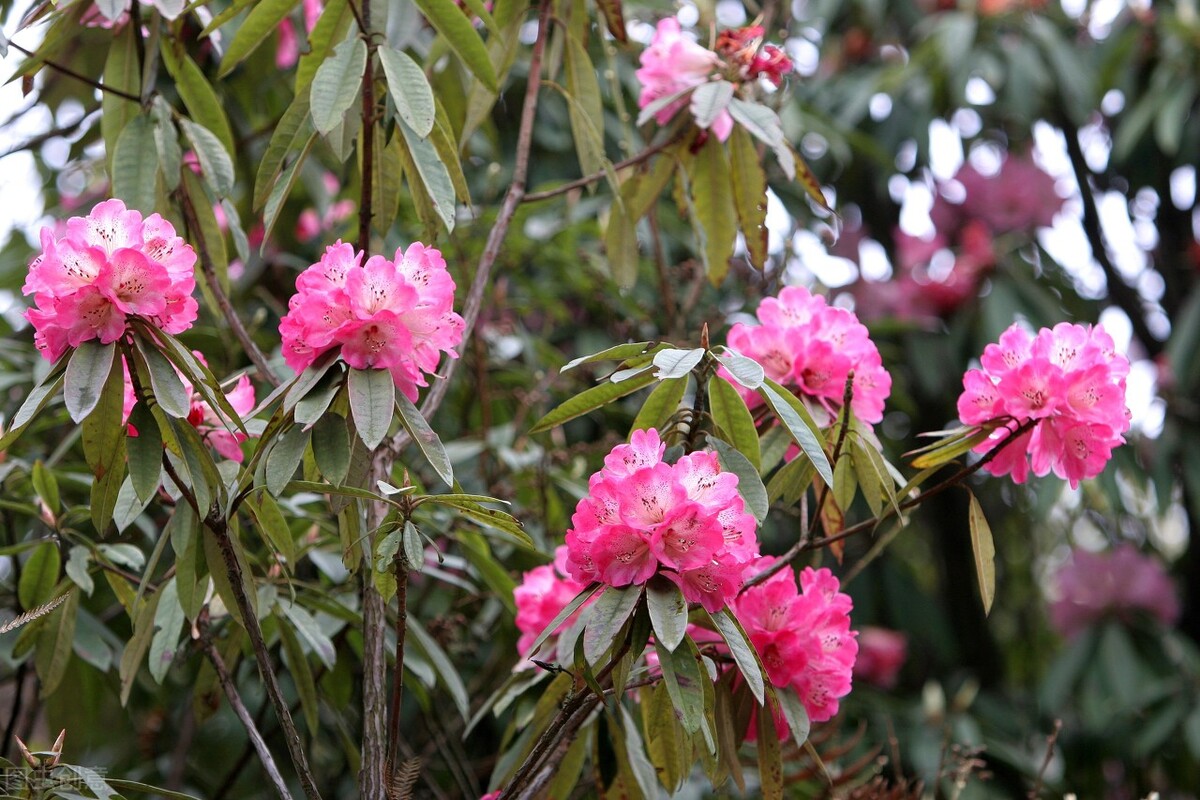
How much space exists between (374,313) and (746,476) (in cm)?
26

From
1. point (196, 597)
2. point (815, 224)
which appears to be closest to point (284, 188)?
point (196, 597)

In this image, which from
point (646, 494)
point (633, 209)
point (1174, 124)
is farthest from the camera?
point (1174, 124)

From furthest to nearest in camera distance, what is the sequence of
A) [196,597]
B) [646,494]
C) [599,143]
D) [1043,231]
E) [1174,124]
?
[1043,231], [1174,124], [599,143], [196,597], [646,494]

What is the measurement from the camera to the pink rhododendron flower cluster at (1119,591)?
2.37m

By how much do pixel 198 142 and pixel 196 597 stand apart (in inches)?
15.0

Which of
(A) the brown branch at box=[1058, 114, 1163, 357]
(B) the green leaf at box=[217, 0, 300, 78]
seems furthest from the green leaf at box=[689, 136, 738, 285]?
(A) the brown branch at box=[1058, 114, 1163, 357]

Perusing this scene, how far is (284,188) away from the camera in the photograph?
0.83m

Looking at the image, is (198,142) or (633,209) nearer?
(198,142)

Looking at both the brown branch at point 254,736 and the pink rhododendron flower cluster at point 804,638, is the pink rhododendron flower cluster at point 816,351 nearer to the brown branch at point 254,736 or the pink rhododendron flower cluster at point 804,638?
the pink rhododendron flower cluster at point 804,638

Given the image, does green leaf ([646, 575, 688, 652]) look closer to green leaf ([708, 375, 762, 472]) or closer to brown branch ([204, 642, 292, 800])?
green leaf ([708, 375, 762, 472])

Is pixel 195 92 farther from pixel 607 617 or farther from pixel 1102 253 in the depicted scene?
pixel 1102 253

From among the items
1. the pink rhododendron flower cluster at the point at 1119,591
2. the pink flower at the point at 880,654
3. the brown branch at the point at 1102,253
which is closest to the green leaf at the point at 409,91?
the pink flower at the point at 880,654

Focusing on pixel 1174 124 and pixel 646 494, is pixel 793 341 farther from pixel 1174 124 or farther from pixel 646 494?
pixel 1174 124

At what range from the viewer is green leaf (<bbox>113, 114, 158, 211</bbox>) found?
3.07 feet
